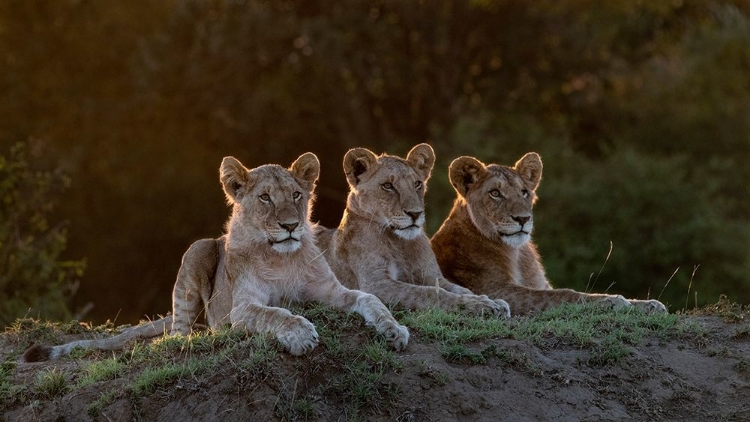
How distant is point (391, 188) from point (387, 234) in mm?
340

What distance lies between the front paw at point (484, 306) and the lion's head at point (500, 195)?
1.00 m

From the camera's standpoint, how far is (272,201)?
7.66 m

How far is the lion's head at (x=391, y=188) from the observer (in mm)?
8695

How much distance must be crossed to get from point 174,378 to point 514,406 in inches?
70.4

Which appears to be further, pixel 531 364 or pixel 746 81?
pixel 746 81

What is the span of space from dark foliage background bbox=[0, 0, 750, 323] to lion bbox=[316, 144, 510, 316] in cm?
1396

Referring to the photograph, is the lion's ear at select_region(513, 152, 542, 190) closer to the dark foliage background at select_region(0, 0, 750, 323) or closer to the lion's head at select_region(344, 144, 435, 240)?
the lion's head at select_region(344, 144, 435, 240)

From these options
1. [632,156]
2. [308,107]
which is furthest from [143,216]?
[632,156]

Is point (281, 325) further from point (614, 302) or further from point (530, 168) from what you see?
point (530, 168)

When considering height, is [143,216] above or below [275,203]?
below

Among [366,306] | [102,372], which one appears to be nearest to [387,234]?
[366,306]

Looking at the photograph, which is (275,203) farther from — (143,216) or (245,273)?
(143,216)

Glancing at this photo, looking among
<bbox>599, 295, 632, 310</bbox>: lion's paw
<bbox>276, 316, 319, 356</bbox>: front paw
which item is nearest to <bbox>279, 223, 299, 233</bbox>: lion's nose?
Answer: <bbox>276, 316, 319, 356</bbox>: front paw

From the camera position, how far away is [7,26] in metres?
25.0
